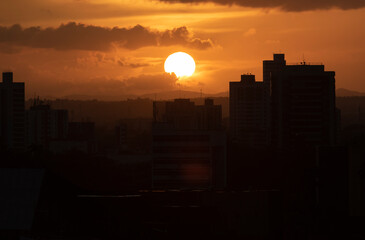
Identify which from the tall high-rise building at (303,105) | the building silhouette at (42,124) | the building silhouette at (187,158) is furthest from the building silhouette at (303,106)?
the building silhouette at (42,124)

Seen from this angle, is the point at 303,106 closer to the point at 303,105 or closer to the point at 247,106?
the point at 303,105

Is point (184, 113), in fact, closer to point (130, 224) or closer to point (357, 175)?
point (357, 175)

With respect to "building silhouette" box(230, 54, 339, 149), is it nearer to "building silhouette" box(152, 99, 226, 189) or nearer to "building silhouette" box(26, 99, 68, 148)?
"building silhouette" box(152, 99, 226, 189)

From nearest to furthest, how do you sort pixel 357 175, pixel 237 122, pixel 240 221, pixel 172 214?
pixel 172 214 → pixel 240 221 → pixel 357 175 → pixel 237 122

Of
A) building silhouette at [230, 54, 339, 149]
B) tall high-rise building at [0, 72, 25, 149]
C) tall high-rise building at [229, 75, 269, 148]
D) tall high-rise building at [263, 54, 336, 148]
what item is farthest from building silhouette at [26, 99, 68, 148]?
tall high-rise building at [263, 54, 336, 148]

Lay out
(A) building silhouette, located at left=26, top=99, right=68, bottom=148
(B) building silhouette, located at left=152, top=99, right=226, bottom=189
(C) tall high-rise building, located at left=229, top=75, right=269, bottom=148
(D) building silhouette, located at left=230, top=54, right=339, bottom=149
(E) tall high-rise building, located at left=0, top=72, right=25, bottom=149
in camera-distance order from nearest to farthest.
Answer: (B) building silhouette, located at left=152, top=99, right=226, bottom=189 < (D) building silhouette, located at left=230, top=54, right=339, bottom=149 < (E) tall high-rise building, located at left=0, top=72, right=25, bottom=149 < (A) building silhouette, located at left=26, top=99, right=68, bottom=148 < (C) tall high-rise building, located at left=229, top=75, right=269, bottom=148

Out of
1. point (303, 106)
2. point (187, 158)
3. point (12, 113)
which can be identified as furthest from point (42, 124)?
point (187, 158)

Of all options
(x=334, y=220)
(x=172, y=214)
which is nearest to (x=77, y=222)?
(x=172, y=214)
